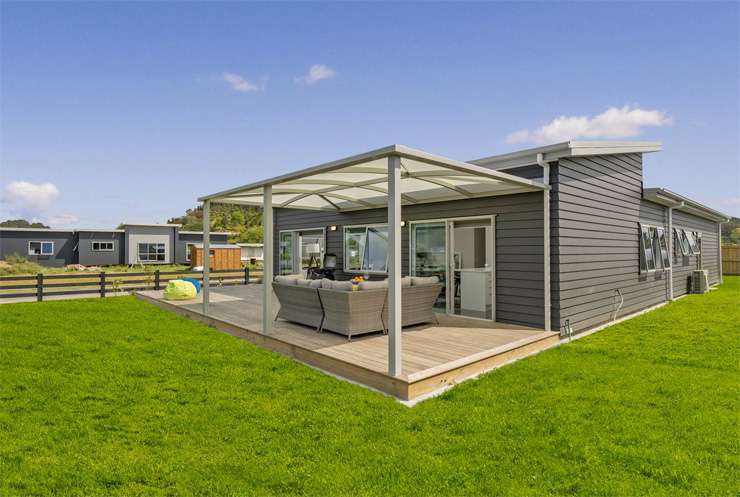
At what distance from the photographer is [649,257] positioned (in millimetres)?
9031

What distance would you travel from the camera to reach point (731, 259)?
59.9 feet

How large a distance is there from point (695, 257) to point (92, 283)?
19217 millimetres

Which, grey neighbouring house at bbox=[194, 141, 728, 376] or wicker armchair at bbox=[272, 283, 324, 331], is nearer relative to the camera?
grey neighbouring house at bbox=[194, 141, 728, 376]

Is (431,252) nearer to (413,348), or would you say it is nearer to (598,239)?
(598,239)

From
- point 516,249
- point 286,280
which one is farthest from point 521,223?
point 286,280

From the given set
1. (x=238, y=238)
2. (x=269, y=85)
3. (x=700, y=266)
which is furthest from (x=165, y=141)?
(x=238, y=238)

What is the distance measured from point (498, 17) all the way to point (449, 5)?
100 centimetres

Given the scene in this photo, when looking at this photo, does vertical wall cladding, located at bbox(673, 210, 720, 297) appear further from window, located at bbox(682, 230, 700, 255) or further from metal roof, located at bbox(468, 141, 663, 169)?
metal roof, located at bbox(468, 141, 663, 169)

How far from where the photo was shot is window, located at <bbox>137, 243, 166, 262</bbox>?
82.8ft

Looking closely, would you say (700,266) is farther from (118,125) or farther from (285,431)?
(118,125)

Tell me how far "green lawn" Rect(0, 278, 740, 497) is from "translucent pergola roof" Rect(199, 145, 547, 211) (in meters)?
2.35

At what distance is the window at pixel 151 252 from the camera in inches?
993

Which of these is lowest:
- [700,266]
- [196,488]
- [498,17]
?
[196,488]

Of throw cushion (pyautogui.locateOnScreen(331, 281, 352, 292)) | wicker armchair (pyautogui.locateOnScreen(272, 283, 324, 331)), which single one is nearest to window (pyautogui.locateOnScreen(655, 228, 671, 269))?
throw cushion (pyautogui.locateOnScreen(331, 281, 352, 292))
